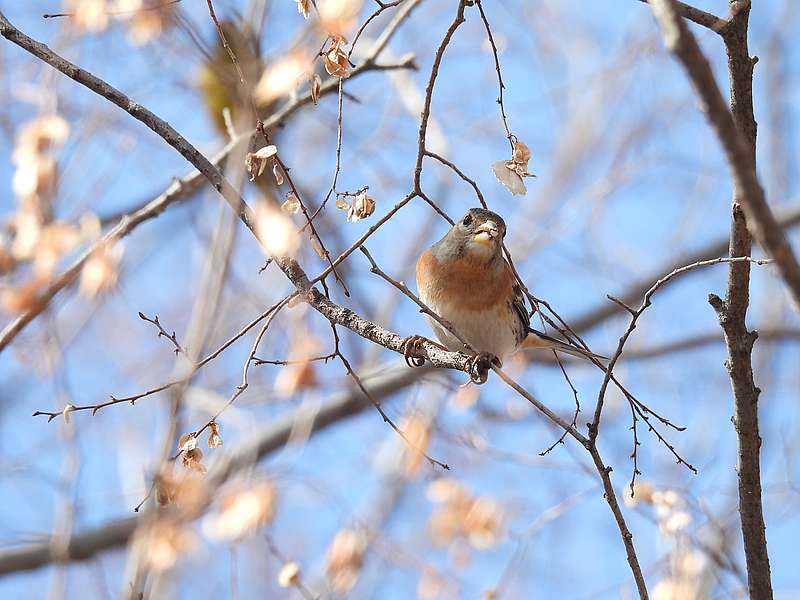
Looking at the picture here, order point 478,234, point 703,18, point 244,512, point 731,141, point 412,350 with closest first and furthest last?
point 731,141
point 703,18
point 412,350
point 478,234
point 244,512

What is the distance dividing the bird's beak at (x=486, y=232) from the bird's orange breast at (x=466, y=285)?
10cm

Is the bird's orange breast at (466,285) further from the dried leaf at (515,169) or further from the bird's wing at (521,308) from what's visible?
the dried leaf at (515,169)

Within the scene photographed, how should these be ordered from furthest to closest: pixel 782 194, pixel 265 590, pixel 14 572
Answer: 1. pixel 782 194
2. pixel 265 590
3. pixel 14 572

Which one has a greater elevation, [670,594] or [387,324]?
[387,324]

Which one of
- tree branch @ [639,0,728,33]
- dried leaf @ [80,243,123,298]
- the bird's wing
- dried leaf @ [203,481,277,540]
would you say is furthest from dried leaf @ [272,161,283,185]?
dried leaf @ [203,481,277,540]

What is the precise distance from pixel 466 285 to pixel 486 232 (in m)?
0.26

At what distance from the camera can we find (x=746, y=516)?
7.51ft

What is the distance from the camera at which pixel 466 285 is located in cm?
382

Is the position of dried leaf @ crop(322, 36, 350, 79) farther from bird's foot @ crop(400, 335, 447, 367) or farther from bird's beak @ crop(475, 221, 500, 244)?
bird's beak @ crop(475, 221, 500, 244)

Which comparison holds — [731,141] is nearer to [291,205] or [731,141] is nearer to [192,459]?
[291,205]

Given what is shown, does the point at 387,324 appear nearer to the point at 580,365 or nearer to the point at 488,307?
the point at 580,365

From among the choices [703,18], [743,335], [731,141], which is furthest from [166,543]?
[731,141]

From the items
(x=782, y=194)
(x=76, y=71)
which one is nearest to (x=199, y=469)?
(x=76, y=71)

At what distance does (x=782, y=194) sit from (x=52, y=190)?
6625mm
